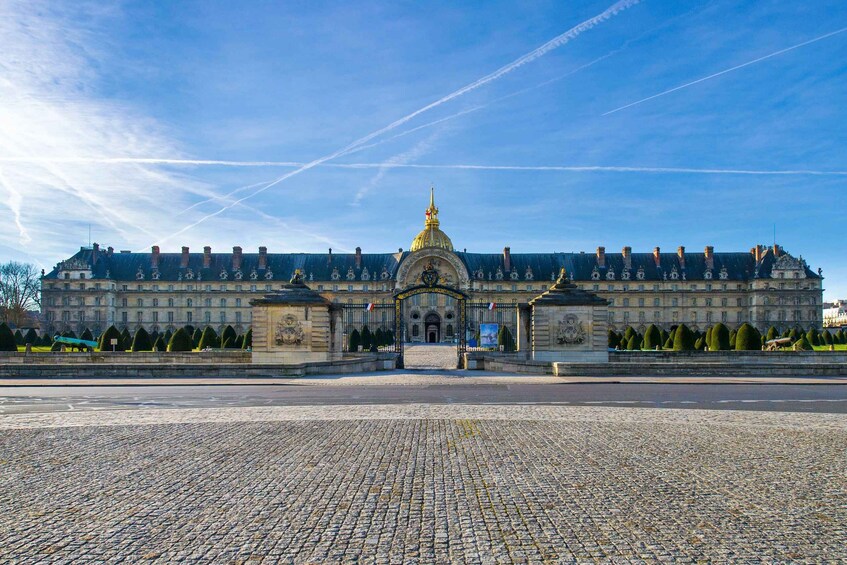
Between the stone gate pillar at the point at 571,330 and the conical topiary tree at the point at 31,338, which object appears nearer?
the stone gate pillar at the point at 571,330

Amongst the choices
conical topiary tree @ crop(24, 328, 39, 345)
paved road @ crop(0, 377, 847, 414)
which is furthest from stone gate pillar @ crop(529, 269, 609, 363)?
conical topiary tree @ crop(24, 328, 39, 345)

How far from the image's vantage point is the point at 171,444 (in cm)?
873

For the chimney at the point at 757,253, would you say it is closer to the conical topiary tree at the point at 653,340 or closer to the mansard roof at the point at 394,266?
the mansard roof at the point at 394,266

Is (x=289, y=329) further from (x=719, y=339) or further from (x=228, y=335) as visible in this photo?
(x=719, y=339)

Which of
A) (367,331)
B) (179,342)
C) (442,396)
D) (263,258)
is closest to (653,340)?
(367,331)

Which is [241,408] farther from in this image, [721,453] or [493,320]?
[493,320]

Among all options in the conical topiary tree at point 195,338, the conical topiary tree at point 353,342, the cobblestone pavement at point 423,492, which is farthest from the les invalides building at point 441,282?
the cobblestone pavement at point 423,492

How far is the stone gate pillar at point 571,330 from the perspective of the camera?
80.7 feet

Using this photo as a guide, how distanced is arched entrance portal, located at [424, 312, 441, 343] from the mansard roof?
6.75 metres

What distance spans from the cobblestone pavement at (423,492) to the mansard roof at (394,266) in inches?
2901

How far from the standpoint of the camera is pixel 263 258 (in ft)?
282

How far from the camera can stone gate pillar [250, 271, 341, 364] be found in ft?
81.1

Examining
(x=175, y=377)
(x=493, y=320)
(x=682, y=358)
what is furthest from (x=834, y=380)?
(x=493, y=320)

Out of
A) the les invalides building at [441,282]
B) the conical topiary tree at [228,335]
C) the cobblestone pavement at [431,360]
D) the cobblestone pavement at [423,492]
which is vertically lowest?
the cobblestone pavement at [423,492]
